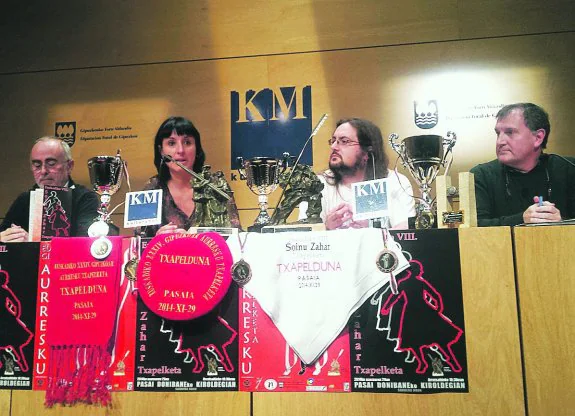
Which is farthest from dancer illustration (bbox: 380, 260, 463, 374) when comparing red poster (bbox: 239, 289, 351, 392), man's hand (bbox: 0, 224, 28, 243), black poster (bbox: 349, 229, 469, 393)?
man's hand (bbox: 0, 224, 28, 243)

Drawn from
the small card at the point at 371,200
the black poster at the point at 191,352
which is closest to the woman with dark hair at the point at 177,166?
the black poster at the point at 191,352

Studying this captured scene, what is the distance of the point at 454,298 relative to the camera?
1.48 m

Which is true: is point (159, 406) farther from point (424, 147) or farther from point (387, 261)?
point (424, 147)

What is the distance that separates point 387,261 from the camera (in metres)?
1.52

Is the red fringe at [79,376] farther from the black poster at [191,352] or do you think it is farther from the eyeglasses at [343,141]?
the eyeglasses at [343,141]

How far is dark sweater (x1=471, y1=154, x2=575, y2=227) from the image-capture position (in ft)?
8.43

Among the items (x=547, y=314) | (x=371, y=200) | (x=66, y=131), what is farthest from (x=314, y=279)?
(x=66, y=131)

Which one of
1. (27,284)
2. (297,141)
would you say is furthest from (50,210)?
(297,141)

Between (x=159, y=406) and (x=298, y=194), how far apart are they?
760 mm

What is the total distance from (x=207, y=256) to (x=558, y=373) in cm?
99

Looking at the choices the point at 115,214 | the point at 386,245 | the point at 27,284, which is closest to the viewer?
the point at 386,245

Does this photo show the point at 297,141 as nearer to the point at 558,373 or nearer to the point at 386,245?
the point at 386,245

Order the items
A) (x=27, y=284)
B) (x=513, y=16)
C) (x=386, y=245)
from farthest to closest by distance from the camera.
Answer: (x=513, y=16), (x=27, y=284), (x=386, y=245)

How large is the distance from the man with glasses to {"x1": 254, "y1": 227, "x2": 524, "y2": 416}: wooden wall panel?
37.9 inches
